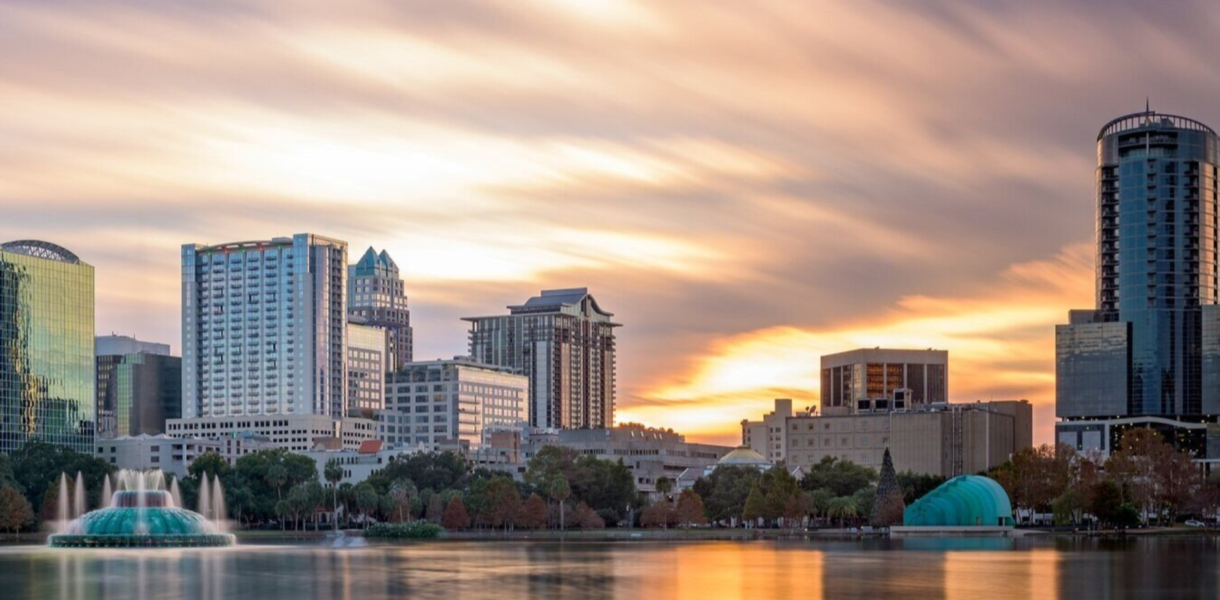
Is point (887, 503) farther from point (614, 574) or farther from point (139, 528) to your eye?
point (614, 574)

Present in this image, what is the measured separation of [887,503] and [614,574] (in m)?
117

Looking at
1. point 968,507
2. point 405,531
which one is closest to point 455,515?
point 405,531

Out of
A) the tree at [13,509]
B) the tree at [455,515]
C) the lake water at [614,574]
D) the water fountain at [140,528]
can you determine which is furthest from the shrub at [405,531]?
the lake water at [614,574]

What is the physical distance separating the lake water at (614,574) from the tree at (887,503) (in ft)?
232

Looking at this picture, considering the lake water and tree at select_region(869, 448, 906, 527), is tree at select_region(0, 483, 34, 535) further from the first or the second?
tree at select_region(869, 448, 906, 527)

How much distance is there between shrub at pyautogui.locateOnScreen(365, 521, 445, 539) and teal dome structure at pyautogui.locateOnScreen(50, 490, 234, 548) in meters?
37.1

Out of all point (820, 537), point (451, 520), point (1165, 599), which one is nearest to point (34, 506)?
point (451, 520)

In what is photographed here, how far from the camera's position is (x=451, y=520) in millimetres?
198000

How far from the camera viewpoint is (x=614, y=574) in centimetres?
8506

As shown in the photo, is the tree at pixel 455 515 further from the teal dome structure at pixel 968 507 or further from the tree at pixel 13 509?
the teal dome structure at pixel 968 507

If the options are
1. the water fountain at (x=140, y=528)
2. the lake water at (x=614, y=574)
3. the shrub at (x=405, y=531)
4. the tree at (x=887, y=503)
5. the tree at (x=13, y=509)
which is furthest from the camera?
the tree at (x=887, y=503)

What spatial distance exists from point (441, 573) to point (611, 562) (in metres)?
17.3

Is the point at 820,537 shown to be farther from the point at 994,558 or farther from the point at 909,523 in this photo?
the point at 994,558

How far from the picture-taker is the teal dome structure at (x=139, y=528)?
416ft
